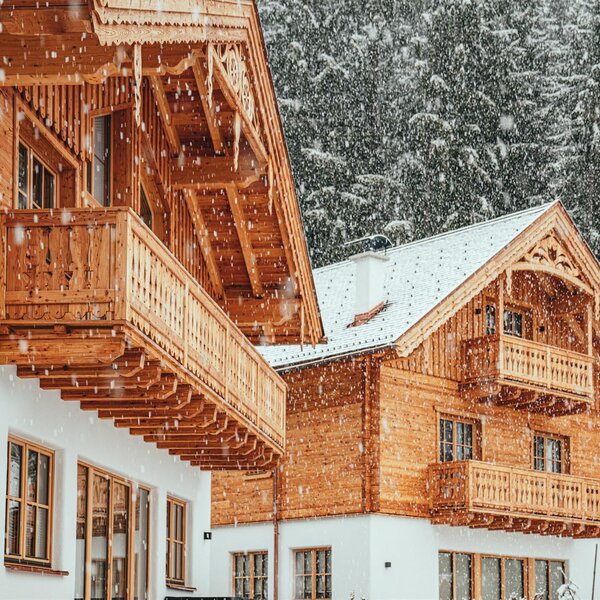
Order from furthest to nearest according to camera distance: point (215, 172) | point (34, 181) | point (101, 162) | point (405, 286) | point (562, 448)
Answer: point (562, 448) → point (405, 286) → point (215, 172) → point (101, 162) → point (34, 181)

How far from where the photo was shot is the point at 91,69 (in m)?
10.0

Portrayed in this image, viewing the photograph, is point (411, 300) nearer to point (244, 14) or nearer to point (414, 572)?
point (414, 572)

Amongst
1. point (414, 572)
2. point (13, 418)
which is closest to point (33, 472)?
point (13, 418)

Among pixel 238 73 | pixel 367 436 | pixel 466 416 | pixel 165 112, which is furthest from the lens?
pixel 466 416

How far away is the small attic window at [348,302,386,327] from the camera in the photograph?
27734mm

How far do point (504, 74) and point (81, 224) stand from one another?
4784 centimetres

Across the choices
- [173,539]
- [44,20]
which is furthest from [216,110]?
[173,539]

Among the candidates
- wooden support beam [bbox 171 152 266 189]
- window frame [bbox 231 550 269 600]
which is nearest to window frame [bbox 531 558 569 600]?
window frame [bbox 231 550 269 600]

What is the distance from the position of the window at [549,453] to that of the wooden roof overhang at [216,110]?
1018cm

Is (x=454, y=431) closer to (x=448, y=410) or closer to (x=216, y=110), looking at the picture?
(x=448, y=410)

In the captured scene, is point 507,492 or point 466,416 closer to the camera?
point 507,492

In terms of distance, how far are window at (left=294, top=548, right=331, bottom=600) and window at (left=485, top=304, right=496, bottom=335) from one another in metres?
6.56

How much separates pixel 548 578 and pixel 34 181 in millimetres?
18866

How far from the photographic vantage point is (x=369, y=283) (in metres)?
28.5
